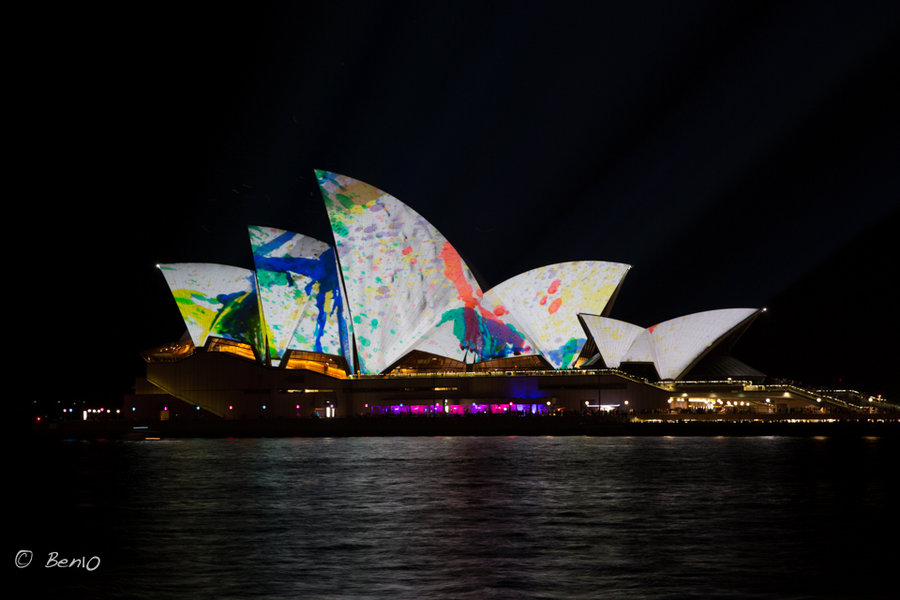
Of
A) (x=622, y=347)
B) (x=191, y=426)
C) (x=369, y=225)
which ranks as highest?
(x=369, y=225)

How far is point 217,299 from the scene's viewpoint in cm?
5781

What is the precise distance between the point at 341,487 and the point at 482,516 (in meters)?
6.72

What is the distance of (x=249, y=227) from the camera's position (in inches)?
2144

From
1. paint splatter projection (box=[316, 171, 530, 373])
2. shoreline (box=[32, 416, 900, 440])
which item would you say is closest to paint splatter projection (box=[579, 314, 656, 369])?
paint splatter projection (box=[316, 171, 530, 373])

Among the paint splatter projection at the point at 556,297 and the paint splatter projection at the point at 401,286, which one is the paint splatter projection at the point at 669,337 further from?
the paint splatter projection at the point at 401,286

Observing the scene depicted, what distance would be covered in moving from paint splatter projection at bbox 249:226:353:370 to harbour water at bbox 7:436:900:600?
21251 mm

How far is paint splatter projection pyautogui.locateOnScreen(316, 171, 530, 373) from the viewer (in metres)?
53.1

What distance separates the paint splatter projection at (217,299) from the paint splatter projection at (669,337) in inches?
791


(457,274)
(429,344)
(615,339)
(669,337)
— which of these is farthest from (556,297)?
(429,344)

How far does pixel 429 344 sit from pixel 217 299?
42.9 ft

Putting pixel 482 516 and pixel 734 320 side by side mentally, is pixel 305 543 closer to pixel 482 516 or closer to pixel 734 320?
pixel 482 516

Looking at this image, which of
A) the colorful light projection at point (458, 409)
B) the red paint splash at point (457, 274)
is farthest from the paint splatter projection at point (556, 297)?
the colorful light projection at point (458, 409)

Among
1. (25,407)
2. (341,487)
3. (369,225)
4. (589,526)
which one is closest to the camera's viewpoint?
(589,526)

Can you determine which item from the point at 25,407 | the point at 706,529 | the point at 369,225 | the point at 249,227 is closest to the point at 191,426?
the point at 249,227
